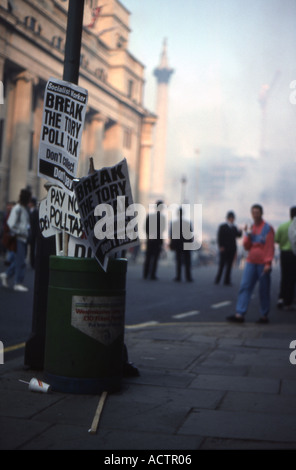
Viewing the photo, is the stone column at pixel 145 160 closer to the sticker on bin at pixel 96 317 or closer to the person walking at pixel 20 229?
the person walking at pixel 20 229

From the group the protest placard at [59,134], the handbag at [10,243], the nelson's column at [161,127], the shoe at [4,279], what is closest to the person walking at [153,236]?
the shoe at [4,279]

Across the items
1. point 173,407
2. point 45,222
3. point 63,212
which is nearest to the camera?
point 173,407

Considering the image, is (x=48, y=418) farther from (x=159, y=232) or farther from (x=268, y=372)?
(x=159, y=232)

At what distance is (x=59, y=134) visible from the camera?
4.90 m

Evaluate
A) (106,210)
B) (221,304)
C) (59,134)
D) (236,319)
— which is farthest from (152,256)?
(106,210)

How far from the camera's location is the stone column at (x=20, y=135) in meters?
36.6

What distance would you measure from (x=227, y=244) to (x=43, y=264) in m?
13.6

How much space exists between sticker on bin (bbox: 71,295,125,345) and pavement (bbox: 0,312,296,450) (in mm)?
409

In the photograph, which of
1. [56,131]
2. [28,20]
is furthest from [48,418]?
[28,20]

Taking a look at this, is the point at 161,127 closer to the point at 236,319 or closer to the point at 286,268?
the point at 286,268

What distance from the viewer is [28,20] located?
108ft

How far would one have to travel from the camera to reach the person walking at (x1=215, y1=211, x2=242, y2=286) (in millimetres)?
18312

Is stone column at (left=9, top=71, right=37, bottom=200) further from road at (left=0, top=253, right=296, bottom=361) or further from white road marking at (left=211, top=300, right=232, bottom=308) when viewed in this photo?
white road marking at (left=211, top=300, right=232, bottom=308)

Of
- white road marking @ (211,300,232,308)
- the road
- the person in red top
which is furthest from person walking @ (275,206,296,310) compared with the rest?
the person in red top
